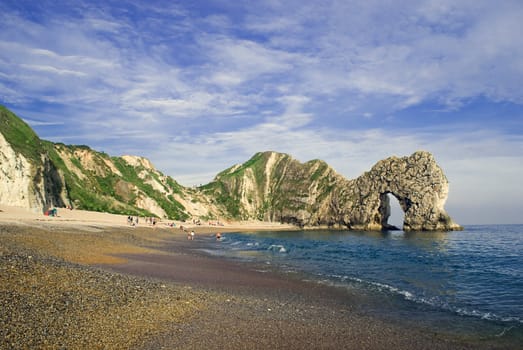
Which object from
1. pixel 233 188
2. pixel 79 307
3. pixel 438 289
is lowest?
pixel 438 289

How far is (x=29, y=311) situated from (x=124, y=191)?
91.2m

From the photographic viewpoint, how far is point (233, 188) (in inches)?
6447

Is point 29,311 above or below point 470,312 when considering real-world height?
above

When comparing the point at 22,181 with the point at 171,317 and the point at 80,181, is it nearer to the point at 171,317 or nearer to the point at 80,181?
the point at 80,181

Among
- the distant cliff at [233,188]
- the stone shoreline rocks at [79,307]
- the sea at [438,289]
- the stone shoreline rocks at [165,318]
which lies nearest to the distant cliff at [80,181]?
the distant cliff at [233,188]

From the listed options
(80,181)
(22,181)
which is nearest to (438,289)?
(22,181)

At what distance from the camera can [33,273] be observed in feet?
38.4

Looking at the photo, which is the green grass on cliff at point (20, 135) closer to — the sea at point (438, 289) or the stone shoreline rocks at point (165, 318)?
the stone shoreline rocks at point (165, 318)

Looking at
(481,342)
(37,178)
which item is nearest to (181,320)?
(481,342)

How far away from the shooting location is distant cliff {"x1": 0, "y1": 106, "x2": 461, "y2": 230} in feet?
167

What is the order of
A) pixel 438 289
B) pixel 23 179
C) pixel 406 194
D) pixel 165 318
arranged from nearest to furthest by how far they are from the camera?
pixel 165 318
pixel 438 289
pixel 23 179
pixel 406 194

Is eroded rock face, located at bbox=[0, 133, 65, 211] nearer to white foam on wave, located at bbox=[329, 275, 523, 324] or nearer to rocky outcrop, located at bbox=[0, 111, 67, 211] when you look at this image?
rocky outcrop, located at bbox=[0, 111, 67, 211]

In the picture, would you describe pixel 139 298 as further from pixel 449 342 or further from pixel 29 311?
pixel 449 342

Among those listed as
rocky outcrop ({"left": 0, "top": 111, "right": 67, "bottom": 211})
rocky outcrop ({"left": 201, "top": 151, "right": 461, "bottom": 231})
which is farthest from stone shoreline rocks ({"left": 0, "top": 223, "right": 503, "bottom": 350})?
rocky outcrop ({"left": 201, "top": 151, "right": 461, "bottom": 231})
